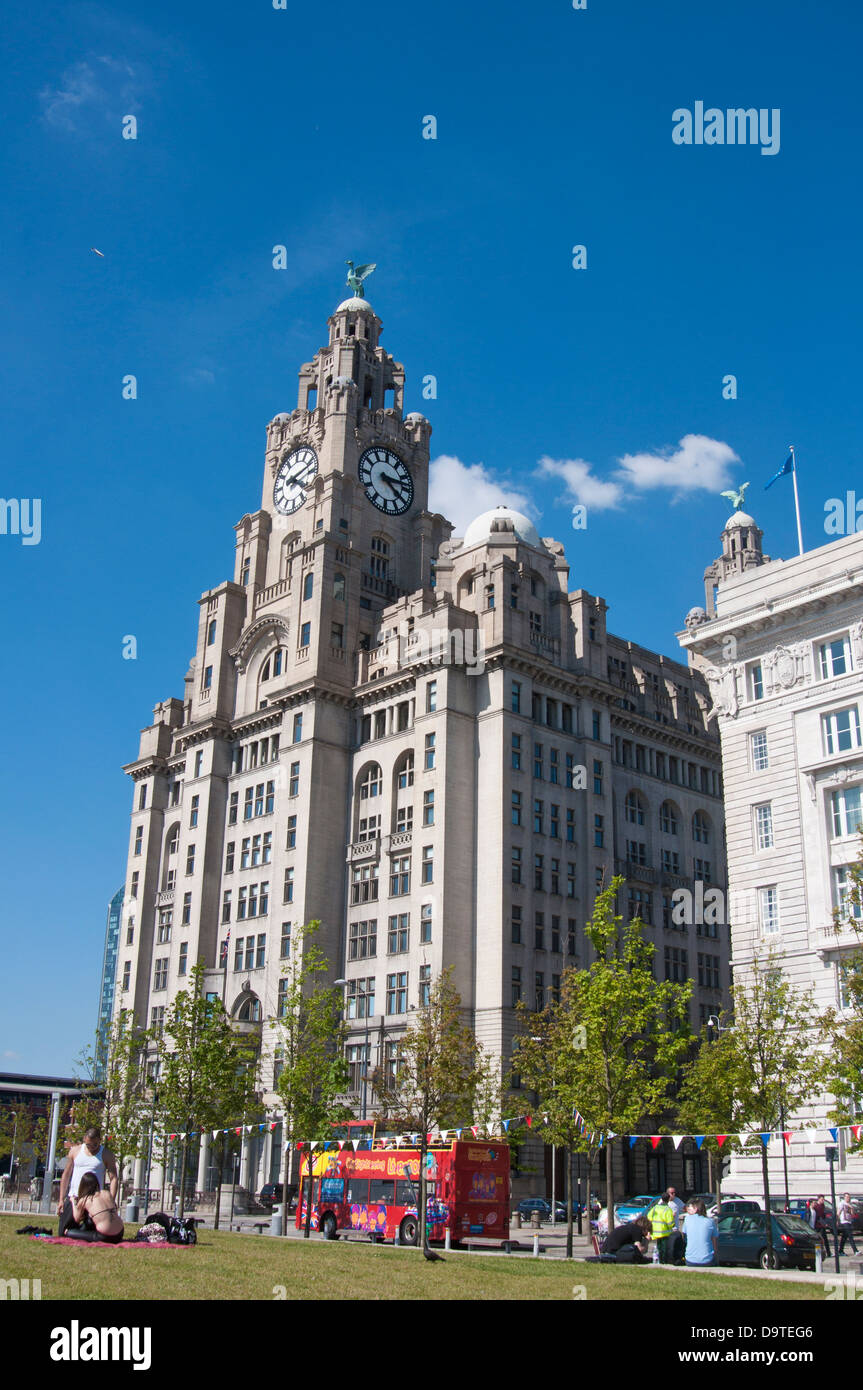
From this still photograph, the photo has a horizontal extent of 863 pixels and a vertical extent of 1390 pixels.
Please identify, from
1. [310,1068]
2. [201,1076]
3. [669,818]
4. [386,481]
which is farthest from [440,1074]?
[386,481]

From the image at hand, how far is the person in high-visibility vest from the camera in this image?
29500 mm

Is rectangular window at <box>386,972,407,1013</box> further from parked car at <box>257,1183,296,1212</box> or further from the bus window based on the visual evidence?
the bus window

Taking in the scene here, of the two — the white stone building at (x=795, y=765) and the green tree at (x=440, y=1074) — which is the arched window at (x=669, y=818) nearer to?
the green tree at (x=440, y=1074)

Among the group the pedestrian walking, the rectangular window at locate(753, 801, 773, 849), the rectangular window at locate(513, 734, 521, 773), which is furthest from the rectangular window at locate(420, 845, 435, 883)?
the pedestrian walking

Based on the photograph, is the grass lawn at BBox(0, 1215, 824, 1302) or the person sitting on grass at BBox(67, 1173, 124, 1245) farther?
the person sitting on grass at BBox(67, 1173, 124, 1245)

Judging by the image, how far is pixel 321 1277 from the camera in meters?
20.1

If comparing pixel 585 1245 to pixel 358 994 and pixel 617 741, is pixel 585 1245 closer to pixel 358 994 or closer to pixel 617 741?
pixel 358 994

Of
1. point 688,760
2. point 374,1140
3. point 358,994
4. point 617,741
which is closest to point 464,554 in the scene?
point 617,741

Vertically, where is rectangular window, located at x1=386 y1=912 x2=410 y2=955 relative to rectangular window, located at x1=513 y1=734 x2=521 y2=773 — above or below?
below

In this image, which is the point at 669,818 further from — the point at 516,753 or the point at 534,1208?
the point at 534,1208

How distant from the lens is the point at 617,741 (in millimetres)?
87625

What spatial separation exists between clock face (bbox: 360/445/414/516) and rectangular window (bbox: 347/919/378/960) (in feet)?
113

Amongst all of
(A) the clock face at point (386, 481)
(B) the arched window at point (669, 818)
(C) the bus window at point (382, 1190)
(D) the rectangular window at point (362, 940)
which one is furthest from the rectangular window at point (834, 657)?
(A) the clock face at point (386, 481)

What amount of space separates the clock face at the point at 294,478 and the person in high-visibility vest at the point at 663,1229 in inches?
2973
